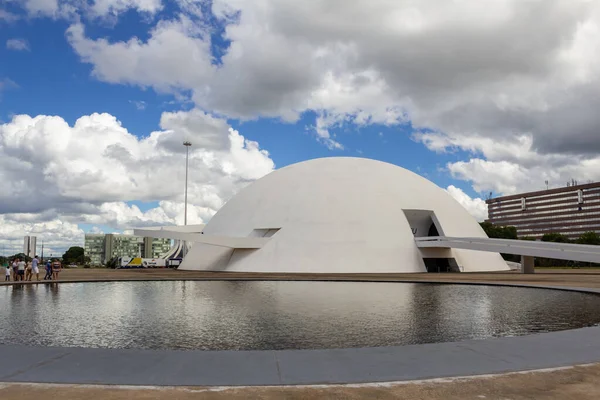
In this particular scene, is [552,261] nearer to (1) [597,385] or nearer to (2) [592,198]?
(1) [597,385]

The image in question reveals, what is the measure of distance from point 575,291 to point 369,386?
16493 mm

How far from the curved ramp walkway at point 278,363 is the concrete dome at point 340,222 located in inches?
1155

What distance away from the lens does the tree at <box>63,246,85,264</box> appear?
118975mm

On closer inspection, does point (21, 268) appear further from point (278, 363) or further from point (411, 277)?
point (278, 363)

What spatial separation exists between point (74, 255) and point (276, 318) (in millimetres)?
130821

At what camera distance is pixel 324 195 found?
134 feet

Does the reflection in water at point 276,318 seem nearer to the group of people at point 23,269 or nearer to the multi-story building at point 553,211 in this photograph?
the group of people at point 23,269

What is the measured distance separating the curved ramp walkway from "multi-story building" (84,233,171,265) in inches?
6264

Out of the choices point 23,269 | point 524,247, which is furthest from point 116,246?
point 524,247

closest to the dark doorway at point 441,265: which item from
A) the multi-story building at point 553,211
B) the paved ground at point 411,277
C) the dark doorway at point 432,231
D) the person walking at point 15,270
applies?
the dark doorway at point 432,231

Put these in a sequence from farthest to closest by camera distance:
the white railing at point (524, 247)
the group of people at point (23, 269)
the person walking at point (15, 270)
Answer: the white railing at point (524, 247), the person walking at point (15, 270), the group of people at point (23, 269)

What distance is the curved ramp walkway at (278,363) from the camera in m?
5.75

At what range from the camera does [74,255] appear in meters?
127

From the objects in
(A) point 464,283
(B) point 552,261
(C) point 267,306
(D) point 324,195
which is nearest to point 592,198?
(B) point 552,261
